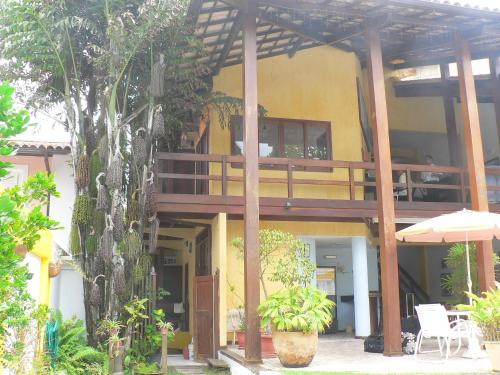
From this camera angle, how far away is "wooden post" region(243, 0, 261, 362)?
27.0 ft

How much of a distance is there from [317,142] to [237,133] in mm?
2014

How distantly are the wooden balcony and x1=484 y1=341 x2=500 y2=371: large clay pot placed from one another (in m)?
4.73

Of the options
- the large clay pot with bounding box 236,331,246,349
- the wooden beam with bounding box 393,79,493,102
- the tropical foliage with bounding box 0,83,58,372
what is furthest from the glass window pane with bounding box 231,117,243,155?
the tropical foliage with bounding box 0,83,58,372

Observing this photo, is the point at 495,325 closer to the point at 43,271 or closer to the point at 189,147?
the point at 43,271

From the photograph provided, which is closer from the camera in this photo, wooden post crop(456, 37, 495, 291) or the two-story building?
the two-story building

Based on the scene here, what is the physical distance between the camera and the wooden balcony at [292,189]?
35.7 feet

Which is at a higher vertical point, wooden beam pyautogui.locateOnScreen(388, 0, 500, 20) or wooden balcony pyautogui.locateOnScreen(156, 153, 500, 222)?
wooden beam pyautogui.locateOnScreen(388, 0, 500, 20)

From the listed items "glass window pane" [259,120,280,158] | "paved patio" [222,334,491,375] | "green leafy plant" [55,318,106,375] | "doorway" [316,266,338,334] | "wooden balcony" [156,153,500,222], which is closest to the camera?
"paved patio" [222,334,491,375]

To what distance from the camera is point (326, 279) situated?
15352 mm

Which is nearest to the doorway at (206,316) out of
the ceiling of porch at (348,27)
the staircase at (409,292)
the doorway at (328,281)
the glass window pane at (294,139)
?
the glass window pane at (294,139)

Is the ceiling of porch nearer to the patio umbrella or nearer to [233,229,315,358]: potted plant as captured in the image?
the patio umbrella

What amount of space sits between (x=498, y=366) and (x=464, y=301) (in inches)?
158

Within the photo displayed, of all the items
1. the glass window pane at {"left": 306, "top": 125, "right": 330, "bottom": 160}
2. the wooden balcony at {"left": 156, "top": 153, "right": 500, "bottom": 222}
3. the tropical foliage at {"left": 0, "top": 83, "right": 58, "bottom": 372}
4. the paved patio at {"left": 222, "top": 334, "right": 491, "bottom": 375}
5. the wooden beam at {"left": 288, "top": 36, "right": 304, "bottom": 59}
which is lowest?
the paved patio at {"left": 222, "top": 334, "right": 491, "bottom": 375}

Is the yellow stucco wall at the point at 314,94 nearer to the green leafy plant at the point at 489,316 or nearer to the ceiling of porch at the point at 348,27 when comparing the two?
the ceiling of porch at the point at 348,27
